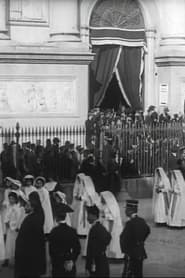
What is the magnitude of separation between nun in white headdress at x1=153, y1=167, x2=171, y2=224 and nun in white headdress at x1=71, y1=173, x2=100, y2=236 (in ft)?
7.22

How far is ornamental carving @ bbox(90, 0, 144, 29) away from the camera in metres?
26.0

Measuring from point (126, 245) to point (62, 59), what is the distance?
13.2 metres

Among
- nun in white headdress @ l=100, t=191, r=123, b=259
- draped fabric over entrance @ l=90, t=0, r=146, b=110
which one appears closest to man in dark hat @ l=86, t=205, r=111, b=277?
nun in white headdress @ l=100, t=191, r=123, b=259

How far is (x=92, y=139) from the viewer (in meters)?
21.0

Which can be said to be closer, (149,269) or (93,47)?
(149,269)

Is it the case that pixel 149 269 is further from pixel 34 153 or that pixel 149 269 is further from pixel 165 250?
pixel 34 153

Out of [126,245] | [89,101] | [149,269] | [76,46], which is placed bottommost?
[149,269]

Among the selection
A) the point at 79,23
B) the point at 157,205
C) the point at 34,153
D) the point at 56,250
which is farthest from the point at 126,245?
the point at 79,23

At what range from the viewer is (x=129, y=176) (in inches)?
817

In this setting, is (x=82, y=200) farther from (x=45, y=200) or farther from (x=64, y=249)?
(x=64, y=249)

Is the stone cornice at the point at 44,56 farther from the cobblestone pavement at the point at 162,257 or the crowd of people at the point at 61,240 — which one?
the crowd of people at the point at 61,240

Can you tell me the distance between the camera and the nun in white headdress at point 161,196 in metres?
16.8

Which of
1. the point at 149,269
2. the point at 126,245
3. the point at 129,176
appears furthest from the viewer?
the point at 129,176

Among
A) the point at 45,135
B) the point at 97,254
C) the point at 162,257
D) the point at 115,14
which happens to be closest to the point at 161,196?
the point at 162,257
